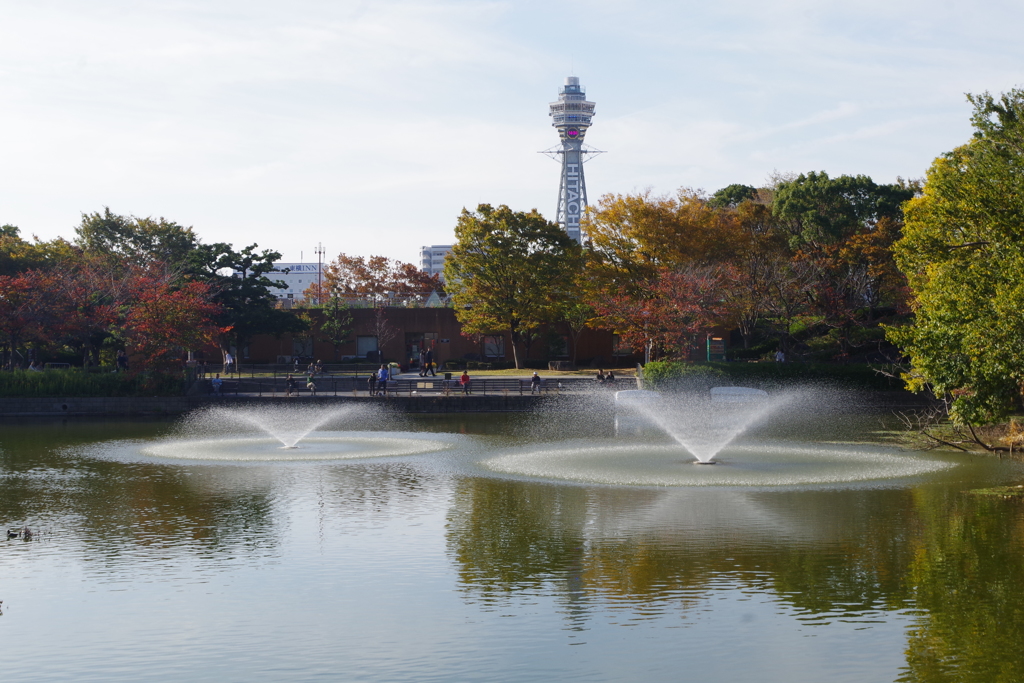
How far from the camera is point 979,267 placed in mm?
21484

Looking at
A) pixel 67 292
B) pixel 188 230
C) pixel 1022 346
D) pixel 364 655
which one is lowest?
pixel 364 655

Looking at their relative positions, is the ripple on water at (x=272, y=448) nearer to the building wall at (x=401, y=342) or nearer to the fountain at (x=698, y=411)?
the fountain at (x=698, y=411)

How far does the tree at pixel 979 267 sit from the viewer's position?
67.6 feet

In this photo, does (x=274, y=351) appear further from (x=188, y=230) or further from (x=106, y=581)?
(x=106, y=581)

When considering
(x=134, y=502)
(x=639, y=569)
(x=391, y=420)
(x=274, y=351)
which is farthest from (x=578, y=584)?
(x=274, y=351)

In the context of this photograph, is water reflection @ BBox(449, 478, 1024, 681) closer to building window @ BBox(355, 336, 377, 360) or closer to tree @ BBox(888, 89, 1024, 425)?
tree @ BBox(888, 89, 1024, 425)

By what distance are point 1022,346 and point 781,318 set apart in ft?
116

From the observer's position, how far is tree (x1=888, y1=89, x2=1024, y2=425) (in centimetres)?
2059

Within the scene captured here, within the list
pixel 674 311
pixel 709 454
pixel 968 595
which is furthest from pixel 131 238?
pixel 968 595

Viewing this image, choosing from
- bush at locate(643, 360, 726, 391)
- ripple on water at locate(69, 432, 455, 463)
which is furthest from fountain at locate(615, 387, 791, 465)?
ripple on water at locate(69, 432, 455, 463)

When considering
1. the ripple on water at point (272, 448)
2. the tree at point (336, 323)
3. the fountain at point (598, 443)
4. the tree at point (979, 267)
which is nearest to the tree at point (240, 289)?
the tree at point (336, 323)

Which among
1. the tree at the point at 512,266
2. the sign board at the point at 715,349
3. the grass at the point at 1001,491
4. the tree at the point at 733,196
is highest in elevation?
the tree at the point at 733,196

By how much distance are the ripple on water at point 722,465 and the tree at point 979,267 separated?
316cm

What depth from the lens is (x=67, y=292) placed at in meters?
48.7
